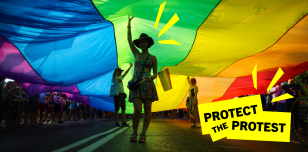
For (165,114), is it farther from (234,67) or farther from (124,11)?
(124,11)

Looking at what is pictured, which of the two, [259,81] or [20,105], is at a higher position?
[259,81]

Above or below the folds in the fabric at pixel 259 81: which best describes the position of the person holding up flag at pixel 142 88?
below

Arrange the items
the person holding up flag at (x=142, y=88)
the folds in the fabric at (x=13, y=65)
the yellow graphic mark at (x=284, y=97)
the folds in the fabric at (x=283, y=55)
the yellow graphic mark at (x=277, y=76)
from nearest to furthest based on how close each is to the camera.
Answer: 1. the person holding up flag at (x=142, y=88)
2. the folds in the fabric at (x=283, y=55)
3. the folds in the fabric at (x=13, y=65)
4. the yellow graphic mark at (x=284, y=97)
5. the yellow graphic mark at (x=277, y=76)

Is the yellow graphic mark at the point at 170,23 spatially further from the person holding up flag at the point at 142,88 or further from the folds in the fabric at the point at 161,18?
the person holding up flag at the point at 142,88

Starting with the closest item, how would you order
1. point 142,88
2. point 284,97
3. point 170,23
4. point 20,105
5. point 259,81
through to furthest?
1. point 142,88
2. point 170,23
3. point 284,97
4. point 20,105
5. point 259,81

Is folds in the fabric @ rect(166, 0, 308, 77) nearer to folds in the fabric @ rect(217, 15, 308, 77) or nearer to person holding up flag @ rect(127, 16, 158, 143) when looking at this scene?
folds in the fabric @ rect(217, 15, 308, 77)

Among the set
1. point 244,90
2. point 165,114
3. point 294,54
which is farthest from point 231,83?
point 165,114

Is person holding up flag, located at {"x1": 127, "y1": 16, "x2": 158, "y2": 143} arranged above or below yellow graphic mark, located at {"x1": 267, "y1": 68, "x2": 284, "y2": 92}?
below

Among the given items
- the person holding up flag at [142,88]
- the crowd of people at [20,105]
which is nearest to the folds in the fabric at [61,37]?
the crowd of people at [20,105]

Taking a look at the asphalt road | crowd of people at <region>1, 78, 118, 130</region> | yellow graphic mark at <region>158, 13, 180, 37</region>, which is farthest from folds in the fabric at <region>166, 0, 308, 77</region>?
crowd of people at <region>1, 78, 118, 130</region>

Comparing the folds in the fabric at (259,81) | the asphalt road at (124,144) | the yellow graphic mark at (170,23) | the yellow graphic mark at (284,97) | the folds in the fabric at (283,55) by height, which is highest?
the yellow graphic mark at (170,23)

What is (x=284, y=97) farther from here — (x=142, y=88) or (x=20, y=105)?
(x=20, y=105)

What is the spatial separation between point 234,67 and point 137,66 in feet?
17.5

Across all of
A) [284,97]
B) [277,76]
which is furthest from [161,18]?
[277,76]
